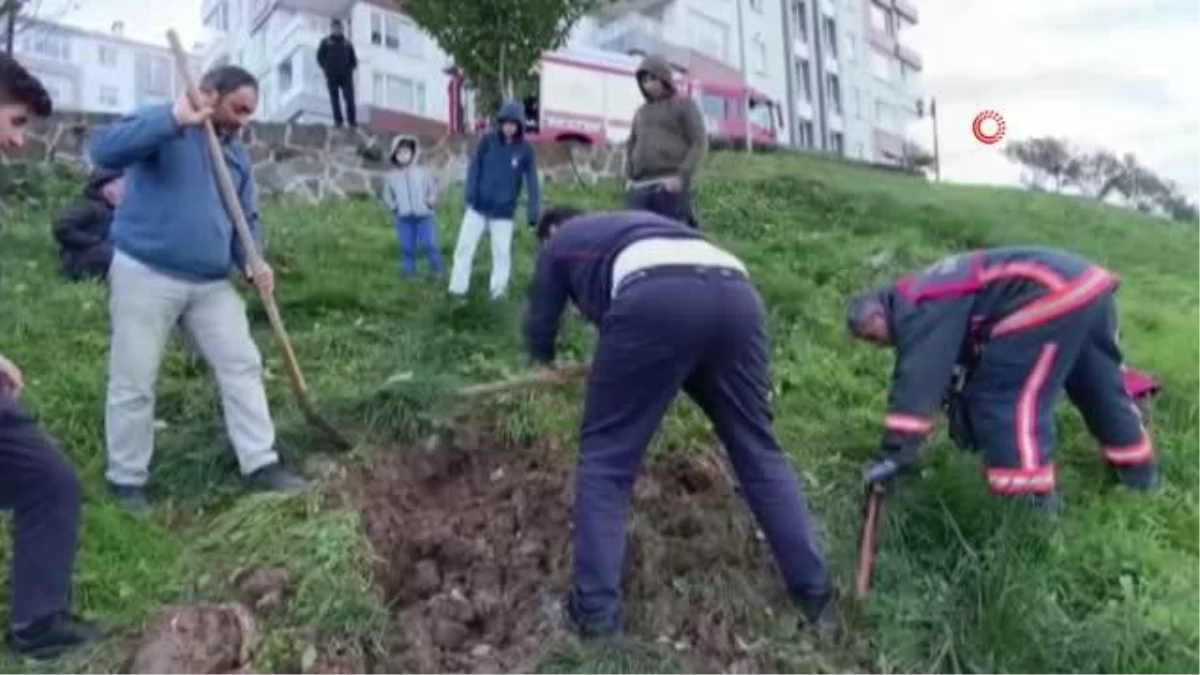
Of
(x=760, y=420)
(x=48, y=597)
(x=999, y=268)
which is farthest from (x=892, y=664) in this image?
(x=48, y=597)

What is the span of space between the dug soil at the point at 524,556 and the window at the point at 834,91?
4908 centimetres

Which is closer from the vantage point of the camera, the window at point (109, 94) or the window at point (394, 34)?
the window at point (394, 34)

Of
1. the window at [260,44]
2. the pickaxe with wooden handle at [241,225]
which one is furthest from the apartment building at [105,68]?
the pickaxe with wooden handle at [241,225]

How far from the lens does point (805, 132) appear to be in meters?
49.7

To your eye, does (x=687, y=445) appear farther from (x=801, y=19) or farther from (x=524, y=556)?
(x=801, y=19)

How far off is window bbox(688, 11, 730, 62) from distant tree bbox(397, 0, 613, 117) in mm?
29202

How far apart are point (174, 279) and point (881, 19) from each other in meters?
60.5

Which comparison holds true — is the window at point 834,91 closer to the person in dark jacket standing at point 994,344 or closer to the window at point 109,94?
the window at point 109,94

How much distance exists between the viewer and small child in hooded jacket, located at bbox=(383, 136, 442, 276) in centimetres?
1027

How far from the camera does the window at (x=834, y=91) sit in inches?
2110

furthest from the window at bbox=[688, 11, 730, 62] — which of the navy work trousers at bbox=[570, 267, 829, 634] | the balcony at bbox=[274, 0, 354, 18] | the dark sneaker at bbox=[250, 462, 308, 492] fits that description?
the navy work trousers at bbox=[570, 267, 829, 634]

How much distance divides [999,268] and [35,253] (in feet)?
23.6

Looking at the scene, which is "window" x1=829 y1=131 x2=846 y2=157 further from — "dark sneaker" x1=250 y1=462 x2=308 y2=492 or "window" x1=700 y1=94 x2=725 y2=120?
"dark sneaker" x1=250 y1=462 x2=308 y2=492

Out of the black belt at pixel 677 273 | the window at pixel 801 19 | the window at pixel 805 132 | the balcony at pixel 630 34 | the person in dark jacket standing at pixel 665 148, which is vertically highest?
the window at pixel 801 19
